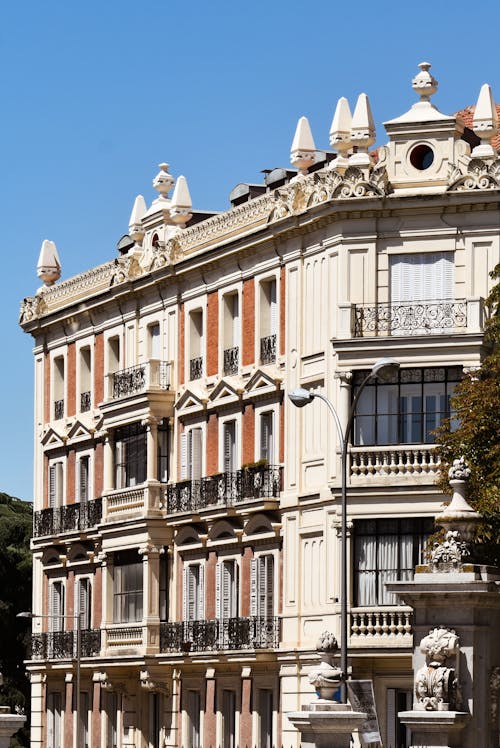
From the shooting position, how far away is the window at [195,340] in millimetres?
67188

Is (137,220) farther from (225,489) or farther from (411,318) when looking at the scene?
(411,318)

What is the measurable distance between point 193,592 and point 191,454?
4.04m

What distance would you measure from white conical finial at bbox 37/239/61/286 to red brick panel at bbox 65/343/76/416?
401 centimetres

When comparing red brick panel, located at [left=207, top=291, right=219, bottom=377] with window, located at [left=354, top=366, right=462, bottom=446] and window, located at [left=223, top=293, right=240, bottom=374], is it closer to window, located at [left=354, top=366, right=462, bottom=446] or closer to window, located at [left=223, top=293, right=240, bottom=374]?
window, located at [left=223, top=293, right=240, bottom=374]

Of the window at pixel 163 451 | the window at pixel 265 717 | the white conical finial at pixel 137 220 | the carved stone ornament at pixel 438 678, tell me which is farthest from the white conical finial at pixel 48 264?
the carved stone ornament at pixel 438 678

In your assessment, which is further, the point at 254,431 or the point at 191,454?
the point at 191,454

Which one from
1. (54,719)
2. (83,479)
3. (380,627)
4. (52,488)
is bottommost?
(54,719)

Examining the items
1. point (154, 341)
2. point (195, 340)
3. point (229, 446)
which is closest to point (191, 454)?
point (229, 446)

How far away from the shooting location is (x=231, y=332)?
65.4m

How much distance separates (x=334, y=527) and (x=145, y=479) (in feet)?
39.8

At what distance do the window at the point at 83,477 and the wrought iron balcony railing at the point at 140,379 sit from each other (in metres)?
3.87

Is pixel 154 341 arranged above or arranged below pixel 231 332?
above

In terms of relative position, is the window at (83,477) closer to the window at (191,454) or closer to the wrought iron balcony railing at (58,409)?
the wrought iron balcony railing at (58,409)

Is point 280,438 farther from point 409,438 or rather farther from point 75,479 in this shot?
point 75,479
